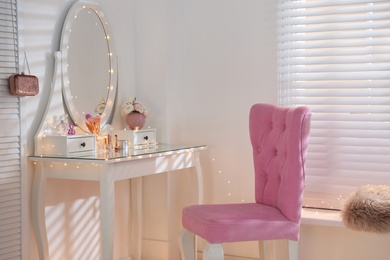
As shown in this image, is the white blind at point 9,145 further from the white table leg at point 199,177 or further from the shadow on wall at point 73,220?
the white table leg at point 199,177

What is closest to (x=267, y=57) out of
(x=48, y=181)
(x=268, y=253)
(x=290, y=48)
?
(x=290, y=48)

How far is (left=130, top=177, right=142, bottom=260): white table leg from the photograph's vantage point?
12.9 feet

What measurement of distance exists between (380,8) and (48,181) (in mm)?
1968

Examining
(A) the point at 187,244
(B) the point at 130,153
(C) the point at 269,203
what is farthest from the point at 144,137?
(C) the point at 269,203

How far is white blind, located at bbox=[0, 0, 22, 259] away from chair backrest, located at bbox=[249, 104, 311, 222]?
1208 millimetres

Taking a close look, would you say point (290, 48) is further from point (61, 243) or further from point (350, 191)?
point (61, 243)

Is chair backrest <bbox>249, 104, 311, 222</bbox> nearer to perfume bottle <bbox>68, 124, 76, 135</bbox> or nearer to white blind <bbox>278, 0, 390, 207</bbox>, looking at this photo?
white blind <bbox>278, 0, 390, 207</bbox>

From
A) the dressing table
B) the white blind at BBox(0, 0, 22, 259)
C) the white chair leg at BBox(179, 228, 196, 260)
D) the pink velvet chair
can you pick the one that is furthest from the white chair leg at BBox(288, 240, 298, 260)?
the white blind at BBox(0, 0, 22, 259)

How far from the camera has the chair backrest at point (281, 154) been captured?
2971mm

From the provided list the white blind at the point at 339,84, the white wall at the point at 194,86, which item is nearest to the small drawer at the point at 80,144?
the white wall at the point at 194,86

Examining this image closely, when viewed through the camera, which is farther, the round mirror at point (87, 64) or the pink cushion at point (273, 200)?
the round mirror at point (87, 64)

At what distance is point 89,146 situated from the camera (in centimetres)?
325

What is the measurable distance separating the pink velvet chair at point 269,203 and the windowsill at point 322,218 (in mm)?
268

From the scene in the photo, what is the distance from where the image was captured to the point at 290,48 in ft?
11.9
